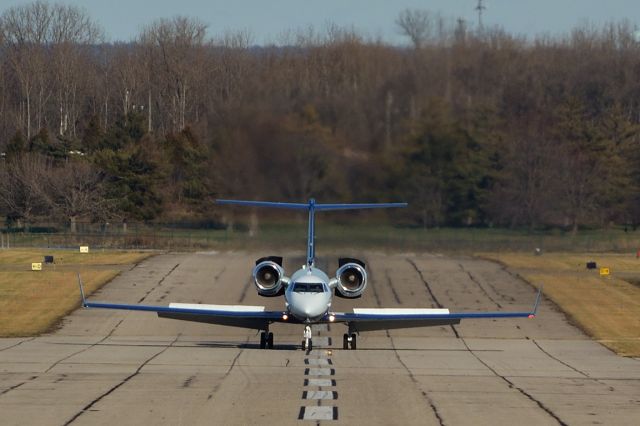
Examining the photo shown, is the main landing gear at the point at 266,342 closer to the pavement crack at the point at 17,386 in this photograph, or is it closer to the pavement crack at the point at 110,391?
the pavement crack at the point at 110,391

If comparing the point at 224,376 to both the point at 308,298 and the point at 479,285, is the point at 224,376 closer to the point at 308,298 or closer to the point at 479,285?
the point at 308,298

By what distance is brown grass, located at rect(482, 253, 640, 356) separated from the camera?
55812 millimetres

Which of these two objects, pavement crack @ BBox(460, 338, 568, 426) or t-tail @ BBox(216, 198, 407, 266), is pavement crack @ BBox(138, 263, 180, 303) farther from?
pavement crack @ BBox(460, 338, 568, 426)

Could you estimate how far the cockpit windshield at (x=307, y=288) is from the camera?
43.4 metres

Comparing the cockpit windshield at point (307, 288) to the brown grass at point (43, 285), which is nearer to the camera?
the cockpit windshield at point (307, 288)

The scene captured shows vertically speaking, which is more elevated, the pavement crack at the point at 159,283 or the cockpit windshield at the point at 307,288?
the cockpit windshield at the point at 307,288

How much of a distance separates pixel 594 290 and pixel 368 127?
20690 mm

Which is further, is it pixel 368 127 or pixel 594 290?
pixel 594 290

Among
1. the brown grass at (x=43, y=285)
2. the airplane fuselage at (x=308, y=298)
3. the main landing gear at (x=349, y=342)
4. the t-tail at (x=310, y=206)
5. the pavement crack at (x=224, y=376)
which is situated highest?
the t-tail at (x=310, y=206)

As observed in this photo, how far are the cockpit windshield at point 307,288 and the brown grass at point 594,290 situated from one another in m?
12.4

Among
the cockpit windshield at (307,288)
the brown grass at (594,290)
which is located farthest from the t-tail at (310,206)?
the brown grass at (594,290)

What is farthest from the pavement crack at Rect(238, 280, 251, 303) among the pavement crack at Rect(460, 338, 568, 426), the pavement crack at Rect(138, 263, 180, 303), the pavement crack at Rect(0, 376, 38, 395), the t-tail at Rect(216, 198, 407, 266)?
the pavement crack at Rect(0, 376, 38, 395)

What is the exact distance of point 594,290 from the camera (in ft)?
230

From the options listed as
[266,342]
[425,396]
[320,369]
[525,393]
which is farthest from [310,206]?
[425,396]
